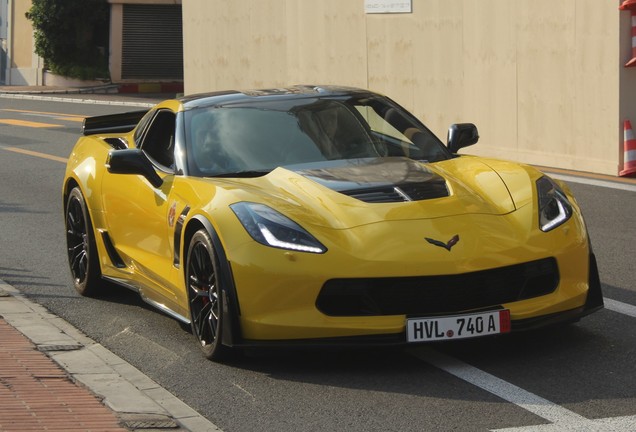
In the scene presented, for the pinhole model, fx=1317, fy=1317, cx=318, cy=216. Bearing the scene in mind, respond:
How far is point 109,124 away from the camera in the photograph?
33.1ft

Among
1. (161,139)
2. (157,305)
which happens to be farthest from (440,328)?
(161,139)

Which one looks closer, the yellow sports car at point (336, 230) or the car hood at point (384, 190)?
the yellow sports car at point (336, 230)

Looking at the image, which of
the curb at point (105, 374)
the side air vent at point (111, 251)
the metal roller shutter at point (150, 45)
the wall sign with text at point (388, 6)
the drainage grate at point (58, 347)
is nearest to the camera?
the curb at point (105, 374)

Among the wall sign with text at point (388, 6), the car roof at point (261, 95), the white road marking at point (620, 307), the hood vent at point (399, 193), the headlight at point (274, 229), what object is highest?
the wall sign with text at point (388, 6)

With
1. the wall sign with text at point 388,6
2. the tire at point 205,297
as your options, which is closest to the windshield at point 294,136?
the tire at point 205,297

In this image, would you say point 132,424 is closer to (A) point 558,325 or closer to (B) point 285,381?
(B) point 285,381

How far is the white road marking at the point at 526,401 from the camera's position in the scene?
211 inches

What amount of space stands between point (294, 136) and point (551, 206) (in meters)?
1.62

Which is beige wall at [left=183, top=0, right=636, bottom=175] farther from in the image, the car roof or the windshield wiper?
the windshield wiper

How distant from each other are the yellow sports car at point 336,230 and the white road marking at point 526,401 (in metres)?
0.24

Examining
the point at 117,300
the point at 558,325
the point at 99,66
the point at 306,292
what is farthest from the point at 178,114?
the point at 99,66

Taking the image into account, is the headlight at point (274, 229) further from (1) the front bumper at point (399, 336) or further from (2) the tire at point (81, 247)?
(2) the tire at point (81, 247)

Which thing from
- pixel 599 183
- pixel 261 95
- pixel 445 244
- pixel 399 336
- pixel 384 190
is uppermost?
pixel 261 95

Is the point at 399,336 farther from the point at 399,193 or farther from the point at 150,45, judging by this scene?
the point at 150,45
